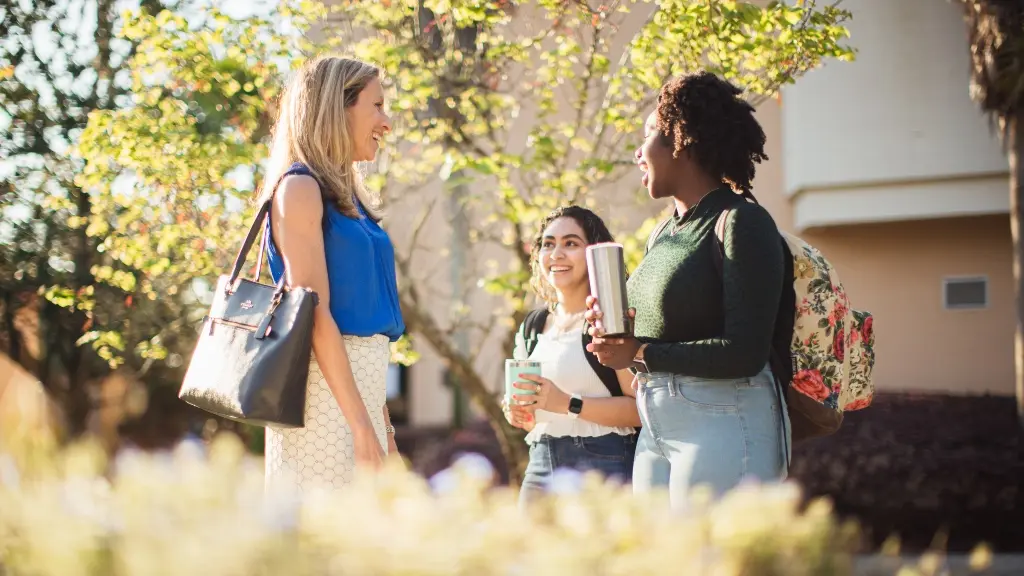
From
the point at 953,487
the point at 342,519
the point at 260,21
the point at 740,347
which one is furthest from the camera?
the point at 953,487

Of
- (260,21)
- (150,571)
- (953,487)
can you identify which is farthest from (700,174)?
(953,487)

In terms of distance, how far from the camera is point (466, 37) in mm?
7270

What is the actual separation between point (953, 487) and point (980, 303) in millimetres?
3533

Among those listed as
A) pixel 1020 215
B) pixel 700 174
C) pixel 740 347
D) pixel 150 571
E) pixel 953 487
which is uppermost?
pixel 1020 215

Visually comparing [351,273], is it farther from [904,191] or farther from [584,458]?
[904,191]

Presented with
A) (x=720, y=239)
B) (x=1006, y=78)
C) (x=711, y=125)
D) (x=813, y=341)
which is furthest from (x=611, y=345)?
(x=1006, y=78)

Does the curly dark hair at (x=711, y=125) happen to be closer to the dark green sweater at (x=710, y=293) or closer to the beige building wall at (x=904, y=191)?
the dark green sweater at (x=710, y=293)

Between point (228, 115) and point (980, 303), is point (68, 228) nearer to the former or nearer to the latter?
point (228, 115)

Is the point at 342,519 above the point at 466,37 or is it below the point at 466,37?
below

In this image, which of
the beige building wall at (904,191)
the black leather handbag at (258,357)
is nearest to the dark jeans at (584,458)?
the black leather handbag at (258,357)

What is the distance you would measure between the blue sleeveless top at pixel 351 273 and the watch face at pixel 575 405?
30.7 inches

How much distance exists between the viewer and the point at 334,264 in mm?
2986

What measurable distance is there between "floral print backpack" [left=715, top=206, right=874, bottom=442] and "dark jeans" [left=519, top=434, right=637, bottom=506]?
0.81 metres

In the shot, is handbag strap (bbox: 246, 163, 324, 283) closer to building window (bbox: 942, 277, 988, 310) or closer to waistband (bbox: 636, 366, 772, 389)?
waistband (bbox: 636, 366, 772, 389)
